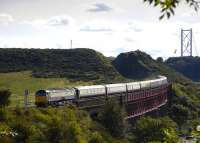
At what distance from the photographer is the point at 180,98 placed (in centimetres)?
16062

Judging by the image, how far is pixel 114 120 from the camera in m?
84.1

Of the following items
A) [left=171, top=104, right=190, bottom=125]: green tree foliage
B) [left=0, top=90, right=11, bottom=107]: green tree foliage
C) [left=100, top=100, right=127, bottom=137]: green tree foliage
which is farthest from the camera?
[left=171, top=104, right=190, bottom=125]: green tree foliage

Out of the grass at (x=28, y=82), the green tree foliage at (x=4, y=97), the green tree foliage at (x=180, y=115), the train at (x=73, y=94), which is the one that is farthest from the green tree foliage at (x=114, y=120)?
the grass at (x=28, y=82)

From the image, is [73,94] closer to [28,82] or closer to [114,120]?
[114,120]

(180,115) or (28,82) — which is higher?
(28,82)

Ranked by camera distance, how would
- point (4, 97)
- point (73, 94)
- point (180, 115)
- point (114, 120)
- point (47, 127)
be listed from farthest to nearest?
point (180, 115) → point (114, 120) → point (4, 97) → point (73, 94) → point (47, 127)

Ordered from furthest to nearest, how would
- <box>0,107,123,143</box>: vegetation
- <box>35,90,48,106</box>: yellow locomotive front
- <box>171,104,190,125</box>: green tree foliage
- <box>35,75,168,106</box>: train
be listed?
<box>171,104,190,125</box>: green tree foliage
<box>35,75,168,106</box>: train
<box>35,90,48,106</box>: yellow locomotive front
<box>0,107,123,143</box>: vegetation

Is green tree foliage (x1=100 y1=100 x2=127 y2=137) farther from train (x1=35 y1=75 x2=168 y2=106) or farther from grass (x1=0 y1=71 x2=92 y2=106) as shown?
grass (x1=0 y1=71 x2=92 y2=106)

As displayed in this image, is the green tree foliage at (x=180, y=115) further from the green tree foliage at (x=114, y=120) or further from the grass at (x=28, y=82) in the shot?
the green tree foliage at (x=114, y=120)

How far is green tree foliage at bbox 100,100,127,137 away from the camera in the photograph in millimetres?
83825

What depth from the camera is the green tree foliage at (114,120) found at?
83825mm

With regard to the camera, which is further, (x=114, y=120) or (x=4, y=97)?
(x=114, y=120)

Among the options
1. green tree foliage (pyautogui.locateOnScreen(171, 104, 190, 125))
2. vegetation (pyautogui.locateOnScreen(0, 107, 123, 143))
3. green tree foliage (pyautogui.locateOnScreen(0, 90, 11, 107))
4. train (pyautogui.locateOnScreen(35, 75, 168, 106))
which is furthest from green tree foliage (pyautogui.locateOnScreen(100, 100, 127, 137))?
green tree foliage (pyautogui.locateOnScreen(171, 104, 190, 125))

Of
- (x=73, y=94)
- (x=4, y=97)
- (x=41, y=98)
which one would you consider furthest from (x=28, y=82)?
(x=41, y=98)
